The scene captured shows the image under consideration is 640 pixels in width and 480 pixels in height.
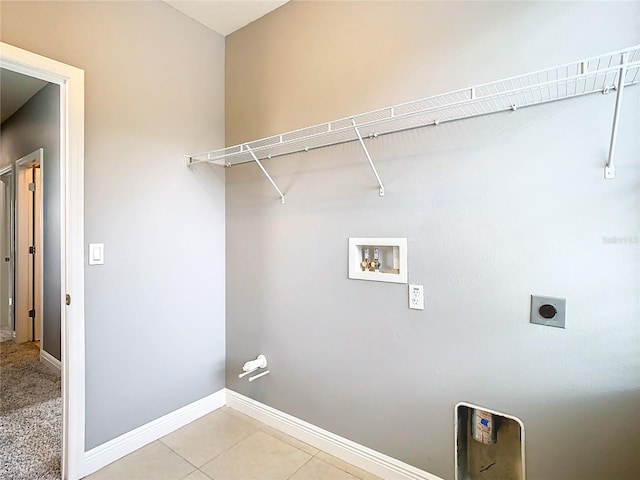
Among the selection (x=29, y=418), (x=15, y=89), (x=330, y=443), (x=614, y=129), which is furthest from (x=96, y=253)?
(x=15, y=89)

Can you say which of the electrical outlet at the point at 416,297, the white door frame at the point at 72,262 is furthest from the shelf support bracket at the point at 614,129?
the white door frame at the point at 72,262

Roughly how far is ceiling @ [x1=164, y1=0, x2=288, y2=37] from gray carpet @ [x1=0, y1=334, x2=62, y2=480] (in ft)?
9.07

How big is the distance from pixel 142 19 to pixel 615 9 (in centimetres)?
228

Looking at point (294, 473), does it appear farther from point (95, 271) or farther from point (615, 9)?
point (615, 9)

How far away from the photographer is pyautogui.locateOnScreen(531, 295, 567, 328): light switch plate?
1.19 metres

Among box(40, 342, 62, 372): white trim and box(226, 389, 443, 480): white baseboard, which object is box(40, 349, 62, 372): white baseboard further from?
box(226, 389, 443, 480): white baseboard

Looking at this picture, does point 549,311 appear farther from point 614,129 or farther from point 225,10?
point 225,10

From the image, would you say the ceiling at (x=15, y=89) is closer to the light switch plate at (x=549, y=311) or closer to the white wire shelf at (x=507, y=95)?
the white wire shelf at (x=507, y=95)

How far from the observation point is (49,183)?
3.04 metres

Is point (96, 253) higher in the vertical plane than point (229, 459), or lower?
higher

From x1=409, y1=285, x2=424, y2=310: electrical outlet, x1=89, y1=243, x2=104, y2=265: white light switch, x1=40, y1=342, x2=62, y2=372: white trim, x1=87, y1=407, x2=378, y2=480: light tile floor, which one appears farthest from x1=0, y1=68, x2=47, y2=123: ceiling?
x1=409, y1=285, x2=424, y2=310: electrical outlet

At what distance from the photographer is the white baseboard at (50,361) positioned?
9.61 ft

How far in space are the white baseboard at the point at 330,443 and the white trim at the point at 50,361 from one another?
73.9 inches

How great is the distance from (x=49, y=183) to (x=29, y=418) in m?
2.06
